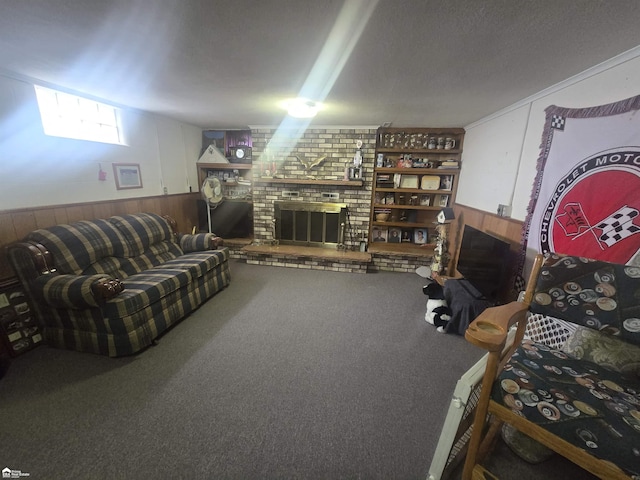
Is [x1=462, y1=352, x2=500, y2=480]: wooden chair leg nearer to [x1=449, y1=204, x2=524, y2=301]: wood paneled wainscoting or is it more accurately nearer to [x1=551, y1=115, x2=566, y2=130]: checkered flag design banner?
[x1=449, y1=204, x2=524, y2=301]: wood paneled wainscoting

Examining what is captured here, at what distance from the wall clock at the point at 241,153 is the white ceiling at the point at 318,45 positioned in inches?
70.8

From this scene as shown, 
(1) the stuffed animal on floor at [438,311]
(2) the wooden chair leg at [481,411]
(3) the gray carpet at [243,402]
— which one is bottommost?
(3) the gray carpet at [243,402]

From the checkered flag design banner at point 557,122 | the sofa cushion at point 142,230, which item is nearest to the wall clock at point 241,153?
the sofa cushion at point 142,230

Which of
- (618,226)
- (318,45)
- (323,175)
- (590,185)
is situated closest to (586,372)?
(618,226)

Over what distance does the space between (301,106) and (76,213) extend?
248 cm

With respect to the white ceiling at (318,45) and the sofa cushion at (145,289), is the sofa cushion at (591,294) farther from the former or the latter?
the sofa cushion at (145,289)

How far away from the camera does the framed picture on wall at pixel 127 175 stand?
2.81 metres

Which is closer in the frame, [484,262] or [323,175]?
[484,262]

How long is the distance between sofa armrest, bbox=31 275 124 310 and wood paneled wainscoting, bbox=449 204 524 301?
3056mm

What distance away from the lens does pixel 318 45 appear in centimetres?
133

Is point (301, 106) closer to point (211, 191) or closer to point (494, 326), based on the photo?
point (211, 191)

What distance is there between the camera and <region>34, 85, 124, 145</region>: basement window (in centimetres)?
220

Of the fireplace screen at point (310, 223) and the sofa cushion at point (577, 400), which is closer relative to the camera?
the sofa cushion at point (577, 400)

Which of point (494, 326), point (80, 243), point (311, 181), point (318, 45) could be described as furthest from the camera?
point (311, 181)
